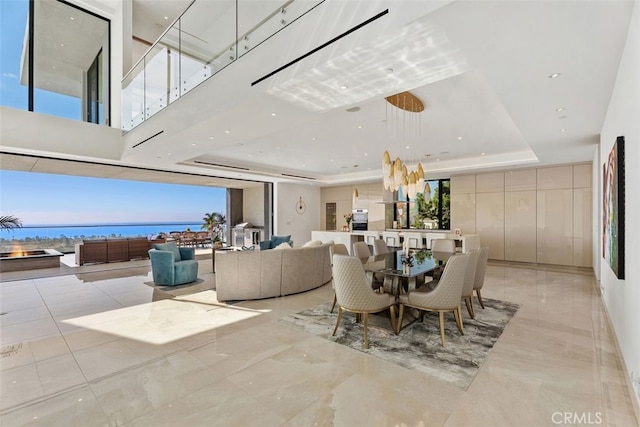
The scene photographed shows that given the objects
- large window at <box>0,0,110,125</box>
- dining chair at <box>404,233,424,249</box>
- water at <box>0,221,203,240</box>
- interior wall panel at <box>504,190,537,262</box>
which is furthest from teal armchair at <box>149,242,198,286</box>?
interior wall panel at <box>504,190,537,262</box>

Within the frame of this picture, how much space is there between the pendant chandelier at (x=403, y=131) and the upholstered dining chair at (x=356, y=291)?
1711 millimetres

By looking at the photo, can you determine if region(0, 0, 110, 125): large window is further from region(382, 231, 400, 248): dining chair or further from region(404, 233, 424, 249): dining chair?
region(404, 233, 424, 249): dining chair

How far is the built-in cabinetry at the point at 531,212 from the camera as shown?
7.52 m

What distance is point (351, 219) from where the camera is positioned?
10.6 m

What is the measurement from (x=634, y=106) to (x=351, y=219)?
28.0 feet

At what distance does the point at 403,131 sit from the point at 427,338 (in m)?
3.92

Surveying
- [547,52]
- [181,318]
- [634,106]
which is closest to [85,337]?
[181,318]

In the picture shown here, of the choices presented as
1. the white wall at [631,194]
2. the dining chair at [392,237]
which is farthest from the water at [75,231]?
the white wall at [631,194]

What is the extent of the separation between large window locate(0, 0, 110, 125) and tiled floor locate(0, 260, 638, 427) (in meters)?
3.99

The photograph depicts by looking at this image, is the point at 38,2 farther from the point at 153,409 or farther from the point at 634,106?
the point at 634,106

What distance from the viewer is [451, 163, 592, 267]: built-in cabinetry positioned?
24.7ft

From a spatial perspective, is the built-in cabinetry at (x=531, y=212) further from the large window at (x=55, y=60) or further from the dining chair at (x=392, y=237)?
the large window at (x=55, y=60)

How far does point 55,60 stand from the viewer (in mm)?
6641

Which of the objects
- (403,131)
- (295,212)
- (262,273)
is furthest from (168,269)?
(295,212)
